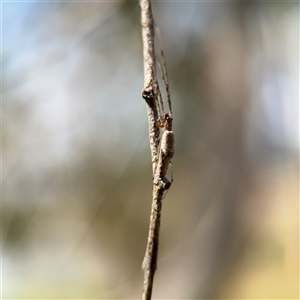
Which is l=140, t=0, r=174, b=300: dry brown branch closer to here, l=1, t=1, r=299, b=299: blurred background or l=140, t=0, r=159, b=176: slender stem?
l=140, t=0, r=159, b=176: slender stem

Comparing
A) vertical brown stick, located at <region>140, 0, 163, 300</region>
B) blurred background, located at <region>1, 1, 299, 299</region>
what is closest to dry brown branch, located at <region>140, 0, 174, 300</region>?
vertical brown stick, located at <region>140, 0, 163, 300</region>

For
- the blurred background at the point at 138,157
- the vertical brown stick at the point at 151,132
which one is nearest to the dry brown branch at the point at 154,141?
the vertical brown stick at the point at 151,132

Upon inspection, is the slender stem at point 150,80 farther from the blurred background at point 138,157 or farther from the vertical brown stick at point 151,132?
the blurred background at point 138,157

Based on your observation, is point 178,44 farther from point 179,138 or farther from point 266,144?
point 266,144

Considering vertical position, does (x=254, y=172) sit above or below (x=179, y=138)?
below

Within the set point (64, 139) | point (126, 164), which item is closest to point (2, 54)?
point (64, 139)

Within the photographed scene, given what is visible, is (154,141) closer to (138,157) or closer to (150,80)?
(150,80)
